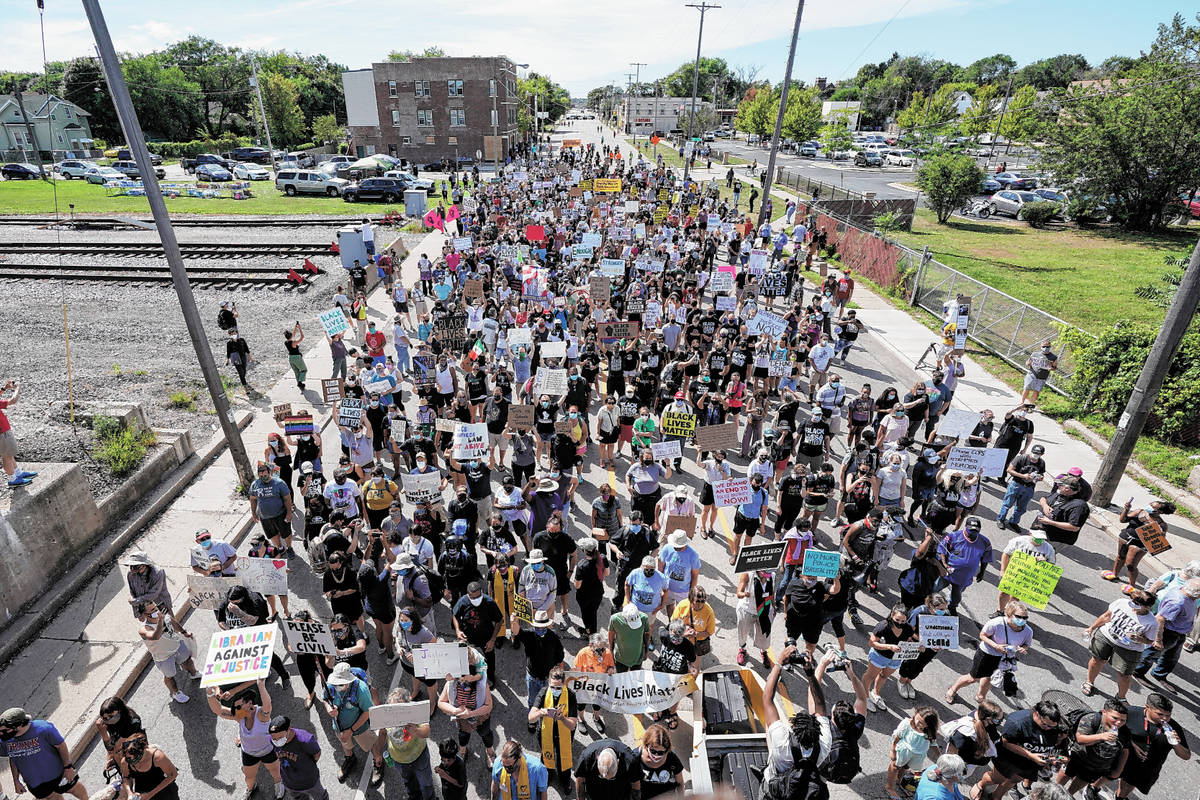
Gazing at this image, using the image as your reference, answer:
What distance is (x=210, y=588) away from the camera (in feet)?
24.2

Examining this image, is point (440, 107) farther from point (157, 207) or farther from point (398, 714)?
point (398, 714)

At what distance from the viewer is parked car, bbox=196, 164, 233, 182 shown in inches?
1991

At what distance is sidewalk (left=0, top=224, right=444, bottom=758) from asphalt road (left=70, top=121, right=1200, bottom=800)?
45 centimetres

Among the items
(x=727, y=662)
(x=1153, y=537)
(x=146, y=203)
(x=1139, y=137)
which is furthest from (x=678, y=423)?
(x=146, y=203)

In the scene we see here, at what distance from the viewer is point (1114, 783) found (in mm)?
6246

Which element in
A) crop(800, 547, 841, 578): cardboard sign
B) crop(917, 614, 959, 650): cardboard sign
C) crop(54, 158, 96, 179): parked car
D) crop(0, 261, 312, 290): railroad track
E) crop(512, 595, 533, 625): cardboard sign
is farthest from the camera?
crop(54, 158, 96, 179): parked car

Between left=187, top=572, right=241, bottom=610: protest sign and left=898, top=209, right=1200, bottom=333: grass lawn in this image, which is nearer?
left=187, top=572, right=241, bottom=610: protest sign

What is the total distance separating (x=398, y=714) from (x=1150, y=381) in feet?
42.8

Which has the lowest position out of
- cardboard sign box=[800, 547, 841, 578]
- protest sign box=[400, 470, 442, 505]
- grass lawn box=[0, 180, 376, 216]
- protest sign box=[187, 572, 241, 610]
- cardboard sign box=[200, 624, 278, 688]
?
grass lawn box=[0, 180, 376, 216]

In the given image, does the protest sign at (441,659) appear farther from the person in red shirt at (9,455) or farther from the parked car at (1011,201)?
the parked car at (1011,201)

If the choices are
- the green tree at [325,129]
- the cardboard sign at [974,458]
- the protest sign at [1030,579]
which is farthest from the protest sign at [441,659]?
the green tree at [325,129]

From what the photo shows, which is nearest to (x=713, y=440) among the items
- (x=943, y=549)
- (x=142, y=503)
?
(x=943, y=549)

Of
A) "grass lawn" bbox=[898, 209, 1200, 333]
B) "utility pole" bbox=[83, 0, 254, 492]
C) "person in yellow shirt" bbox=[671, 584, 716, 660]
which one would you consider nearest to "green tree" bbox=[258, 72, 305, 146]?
"grass lawn" bbox=[898, 209, 1200, 333]

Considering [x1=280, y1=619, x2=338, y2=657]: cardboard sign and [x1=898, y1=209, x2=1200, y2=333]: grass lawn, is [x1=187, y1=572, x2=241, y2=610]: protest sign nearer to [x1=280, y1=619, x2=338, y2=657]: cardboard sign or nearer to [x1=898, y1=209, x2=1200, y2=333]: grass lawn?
[x1=280, y1=619, x2=338, y2=657]: cardboard sign
